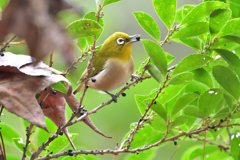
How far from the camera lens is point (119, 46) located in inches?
88.9

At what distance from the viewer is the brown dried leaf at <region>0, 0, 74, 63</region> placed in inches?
13.5

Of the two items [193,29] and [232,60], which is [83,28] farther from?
[232,60]

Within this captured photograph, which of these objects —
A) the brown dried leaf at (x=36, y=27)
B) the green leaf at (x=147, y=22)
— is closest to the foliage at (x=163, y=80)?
the green leaf at (x=147, y=22)

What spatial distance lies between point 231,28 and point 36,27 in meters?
1.14

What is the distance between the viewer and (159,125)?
1389mm

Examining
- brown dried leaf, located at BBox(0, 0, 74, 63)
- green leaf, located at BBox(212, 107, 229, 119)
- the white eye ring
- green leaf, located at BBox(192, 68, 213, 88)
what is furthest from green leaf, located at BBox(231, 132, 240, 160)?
brown dried leaf, located at BBox(0, 0, 74, 63)

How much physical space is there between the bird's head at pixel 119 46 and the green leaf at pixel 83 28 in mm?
1189

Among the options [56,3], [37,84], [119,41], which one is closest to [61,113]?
[37,84]

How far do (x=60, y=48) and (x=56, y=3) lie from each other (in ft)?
0.24

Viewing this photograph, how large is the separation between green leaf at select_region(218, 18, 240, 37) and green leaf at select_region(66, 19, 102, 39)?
0.62 meters

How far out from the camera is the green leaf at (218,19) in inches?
52.3

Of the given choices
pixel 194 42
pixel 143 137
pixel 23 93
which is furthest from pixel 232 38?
pixel 23 93

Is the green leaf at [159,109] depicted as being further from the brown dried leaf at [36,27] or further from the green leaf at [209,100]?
the brown dried leaf at [36,27]

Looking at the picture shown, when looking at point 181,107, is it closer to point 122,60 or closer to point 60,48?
point 122,60
